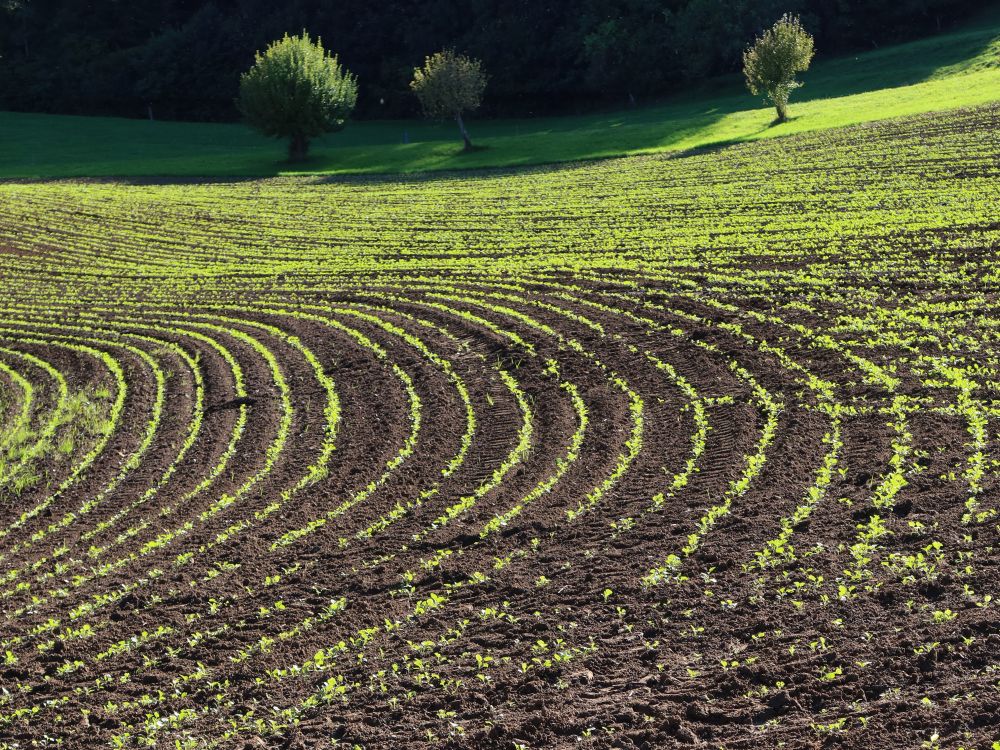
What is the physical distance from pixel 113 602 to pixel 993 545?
9829 mm

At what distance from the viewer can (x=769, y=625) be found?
10.9m

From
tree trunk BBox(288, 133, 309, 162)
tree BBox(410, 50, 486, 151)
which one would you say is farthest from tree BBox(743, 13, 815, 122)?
tree trunk BBox(288, 133, 309, 162)

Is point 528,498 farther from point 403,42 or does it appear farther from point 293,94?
point 403,42

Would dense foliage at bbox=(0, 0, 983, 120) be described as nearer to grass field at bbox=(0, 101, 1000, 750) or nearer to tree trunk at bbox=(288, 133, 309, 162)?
tree trunk at bbox=(288, 133, 309, 162)

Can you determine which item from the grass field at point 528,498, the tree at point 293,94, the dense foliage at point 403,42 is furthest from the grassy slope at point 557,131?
the grass field at point 528,498

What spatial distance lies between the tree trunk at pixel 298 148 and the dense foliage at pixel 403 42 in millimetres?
19906

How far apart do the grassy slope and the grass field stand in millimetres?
21924

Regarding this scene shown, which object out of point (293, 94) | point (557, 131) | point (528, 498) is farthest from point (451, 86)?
point (528, 498)

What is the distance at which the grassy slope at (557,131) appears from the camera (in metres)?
52.1

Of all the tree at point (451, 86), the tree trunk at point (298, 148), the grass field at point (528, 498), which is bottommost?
the grass field at point (528, 498)

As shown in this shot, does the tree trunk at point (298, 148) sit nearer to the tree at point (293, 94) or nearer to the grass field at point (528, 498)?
the tree at point (293, 94)

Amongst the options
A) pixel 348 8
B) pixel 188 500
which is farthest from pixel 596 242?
pixel 348 8

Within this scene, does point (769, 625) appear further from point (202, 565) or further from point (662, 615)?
point (202, 565)

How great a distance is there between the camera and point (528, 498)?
48.3 feet
